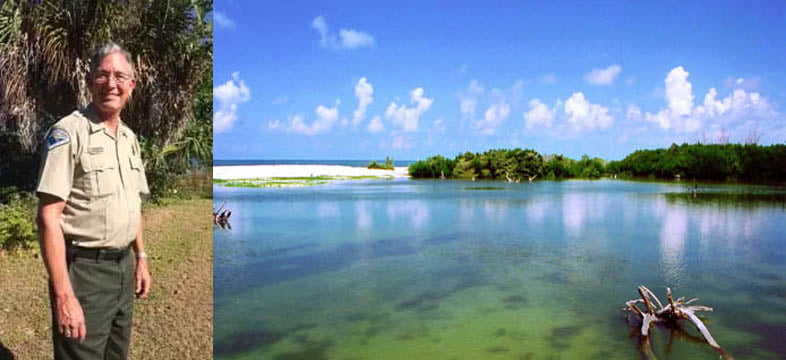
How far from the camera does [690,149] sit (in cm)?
2167

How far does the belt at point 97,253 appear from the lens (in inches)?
56.1

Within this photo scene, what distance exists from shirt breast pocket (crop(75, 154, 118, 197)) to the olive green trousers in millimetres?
197

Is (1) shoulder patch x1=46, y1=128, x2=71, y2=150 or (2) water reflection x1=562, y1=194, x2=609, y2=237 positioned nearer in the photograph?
(1) shoulder patch x1=46, y1=128, x2=71, y2=150

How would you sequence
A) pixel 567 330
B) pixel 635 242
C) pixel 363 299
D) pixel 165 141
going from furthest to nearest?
pixel 635 242, pixel 363 299, pixel 567 330, pixel 165 141

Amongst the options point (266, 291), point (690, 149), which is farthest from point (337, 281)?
point (690, 149)

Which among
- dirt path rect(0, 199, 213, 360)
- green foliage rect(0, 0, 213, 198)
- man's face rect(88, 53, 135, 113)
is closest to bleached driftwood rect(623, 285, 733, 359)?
dirt path rect(0, 199, 213, 360)

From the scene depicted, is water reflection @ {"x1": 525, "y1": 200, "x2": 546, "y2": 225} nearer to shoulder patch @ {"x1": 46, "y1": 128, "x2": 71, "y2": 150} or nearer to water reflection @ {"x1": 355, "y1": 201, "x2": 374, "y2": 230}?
water reflection @ {"x1": 355, "y1": 201, "x2": 374, "y2": 230}

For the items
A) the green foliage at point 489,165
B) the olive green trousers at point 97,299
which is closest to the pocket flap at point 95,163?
the olive green trousers at point 97,299

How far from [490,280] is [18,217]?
185 inches

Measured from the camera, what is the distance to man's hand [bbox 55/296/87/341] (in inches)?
53.2

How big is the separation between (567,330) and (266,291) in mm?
3143

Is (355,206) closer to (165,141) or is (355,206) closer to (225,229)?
(225,229)

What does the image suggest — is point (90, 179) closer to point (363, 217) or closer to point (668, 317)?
point (668, 317)

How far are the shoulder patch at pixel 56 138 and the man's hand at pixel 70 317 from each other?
1.30ft
